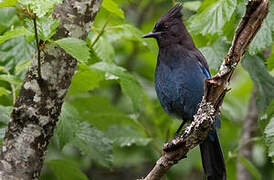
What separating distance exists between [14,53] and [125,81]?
868 millimetres

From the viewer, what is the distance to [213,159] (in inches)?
135

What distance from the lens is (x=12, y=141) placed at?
109 inches

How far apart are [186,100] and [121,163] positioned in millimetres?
2165

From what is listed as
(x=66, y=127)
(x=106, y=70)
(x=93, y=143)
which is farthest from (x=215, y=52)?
(x=66, y=127)

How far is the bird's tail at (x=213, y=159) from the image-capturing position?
3367mm

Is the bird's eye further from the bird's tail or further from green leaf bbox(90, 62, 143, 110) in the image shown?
the bird's tail

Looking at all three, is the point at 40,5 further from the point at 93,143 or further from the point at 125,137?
the point at 125,137

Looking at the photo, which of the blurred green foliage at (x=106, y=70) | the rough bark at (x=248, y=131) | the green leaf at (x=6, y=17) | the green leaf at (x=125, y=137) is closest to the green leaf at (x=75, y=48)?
the blurred green foliage at (x=106, y=70)

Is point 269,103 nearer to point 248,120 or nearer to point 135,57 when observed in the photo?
point 248,120

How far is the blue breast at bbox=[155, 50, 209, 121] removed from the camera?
3.51 metres

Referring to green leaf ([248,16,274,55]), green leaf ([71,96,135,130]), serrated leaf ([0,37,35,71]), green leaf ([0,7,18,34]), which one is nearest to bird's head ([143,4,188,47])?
green leaf ([71,96,135,130])

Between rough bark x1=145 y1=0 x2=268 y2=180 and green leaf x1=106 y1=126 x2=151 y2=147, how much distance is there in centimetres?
142

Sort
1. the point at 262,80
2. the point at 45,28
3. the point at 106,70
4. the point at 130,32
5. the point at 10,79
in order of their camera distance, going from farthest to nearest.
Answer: the point at 262,80, the point at 130,32, the point at 106,70, the point at 10,79, the point at 45,28

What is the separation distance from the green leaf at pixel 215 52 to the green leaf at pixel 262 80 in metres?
0.17
